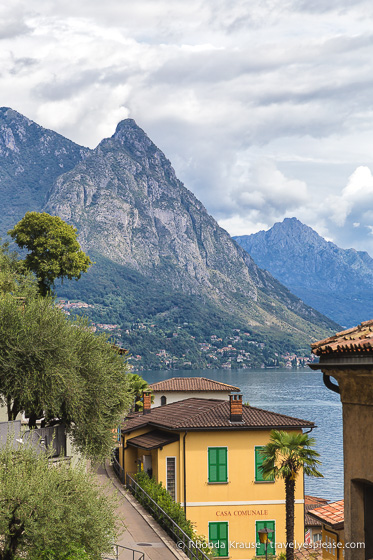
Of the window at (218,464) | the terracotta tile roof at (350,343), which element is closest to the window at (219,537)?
the window at (218,464)

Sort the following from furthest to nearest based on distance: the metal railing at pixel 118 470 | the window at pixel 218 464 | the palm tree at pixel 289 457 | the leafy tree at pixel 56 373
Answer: the metal railing at pixel 118 470, the window at pixel 218 464, the palm tree at pixel 289 457, the leafy tree at pixel 56 373

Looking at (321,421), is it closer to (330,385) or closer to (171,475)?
(171,475)

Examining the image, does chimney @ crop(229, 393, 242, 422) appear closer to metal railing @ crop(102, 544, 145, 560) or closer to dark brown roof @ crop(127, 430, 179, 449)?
dark brown roof @ crop(127, 430, 179, 449)

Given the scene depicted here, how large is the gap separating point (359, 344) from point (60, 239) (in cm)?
4731

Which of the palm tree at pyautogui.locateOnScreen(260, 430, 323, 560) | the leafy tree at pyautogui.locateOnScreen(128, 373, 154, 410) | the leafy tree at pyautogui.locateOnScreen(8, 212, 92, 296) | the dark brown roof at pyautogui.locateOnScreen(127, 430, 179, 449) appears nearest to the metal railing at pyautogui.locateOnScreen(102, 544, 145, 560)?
the palm tree at pyautogui.locateOnScreen(260, 430, 323, 560)

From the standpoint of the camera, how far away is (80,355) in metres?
30.6

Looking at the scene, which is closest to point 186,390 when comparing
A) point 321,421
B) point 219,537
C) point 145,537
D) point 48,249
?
point 48,249

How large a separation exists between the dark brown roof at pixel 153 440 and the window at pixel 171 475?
3.16ft

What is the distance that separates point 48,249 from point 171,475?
22.8 metres

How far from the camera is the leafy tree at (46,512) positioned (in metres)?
15.9

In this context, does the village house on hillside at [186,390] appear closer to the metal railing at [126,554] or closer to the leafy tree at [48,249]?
the leafy tree at [48,249]

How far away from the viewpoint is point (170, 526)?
2866cm

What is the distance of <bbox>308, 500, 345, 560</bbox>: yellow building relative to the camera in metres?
20.0

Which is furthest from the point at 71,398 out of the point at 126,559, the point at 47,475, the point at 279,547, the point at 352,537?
the point at 352,537
